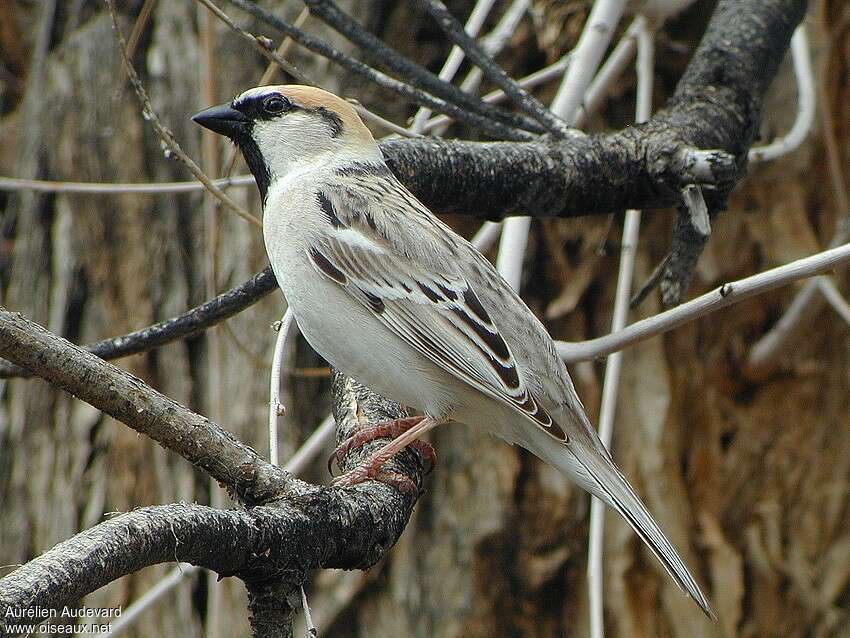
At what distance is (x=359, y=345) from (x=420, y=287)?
30 centimetres

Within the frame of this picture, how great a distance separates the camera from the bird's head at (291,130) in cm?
380

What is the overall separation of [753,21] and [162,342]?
2755mm

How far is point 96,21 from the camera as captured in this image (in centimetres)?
534

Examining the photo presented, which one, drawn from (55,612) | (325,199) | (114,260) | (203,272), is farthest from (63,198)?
(55,612)

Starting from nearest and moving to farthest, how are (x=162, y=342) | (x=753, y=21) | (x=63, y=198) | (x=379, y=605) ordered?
(x=162, y=342)
(x=753, y=21)
(x=379, y=605)
(x=63, y=198)

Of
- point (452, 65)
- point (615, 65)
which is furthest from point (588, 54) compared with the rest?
point (615, 65)

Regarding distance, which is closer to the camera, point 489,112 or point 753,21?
point 489,112

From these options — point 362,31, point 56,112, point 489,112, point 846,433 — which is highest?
point 56,112

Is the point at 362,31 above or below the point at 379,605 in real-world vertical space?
above

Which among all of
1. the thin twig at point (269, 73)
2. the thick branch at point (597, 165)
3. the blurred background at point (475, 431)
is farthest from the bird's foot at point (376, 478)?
the blurred background at point (475, 431)

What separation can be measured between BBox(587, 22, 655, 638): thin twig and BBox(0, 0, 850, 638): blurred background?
0.54m

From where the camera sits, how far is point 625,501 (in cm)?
317

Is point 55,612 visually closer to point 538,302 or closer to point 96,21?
point 538,302

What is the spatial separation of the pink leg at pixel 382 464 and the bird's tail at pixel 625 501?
0.49 meters
